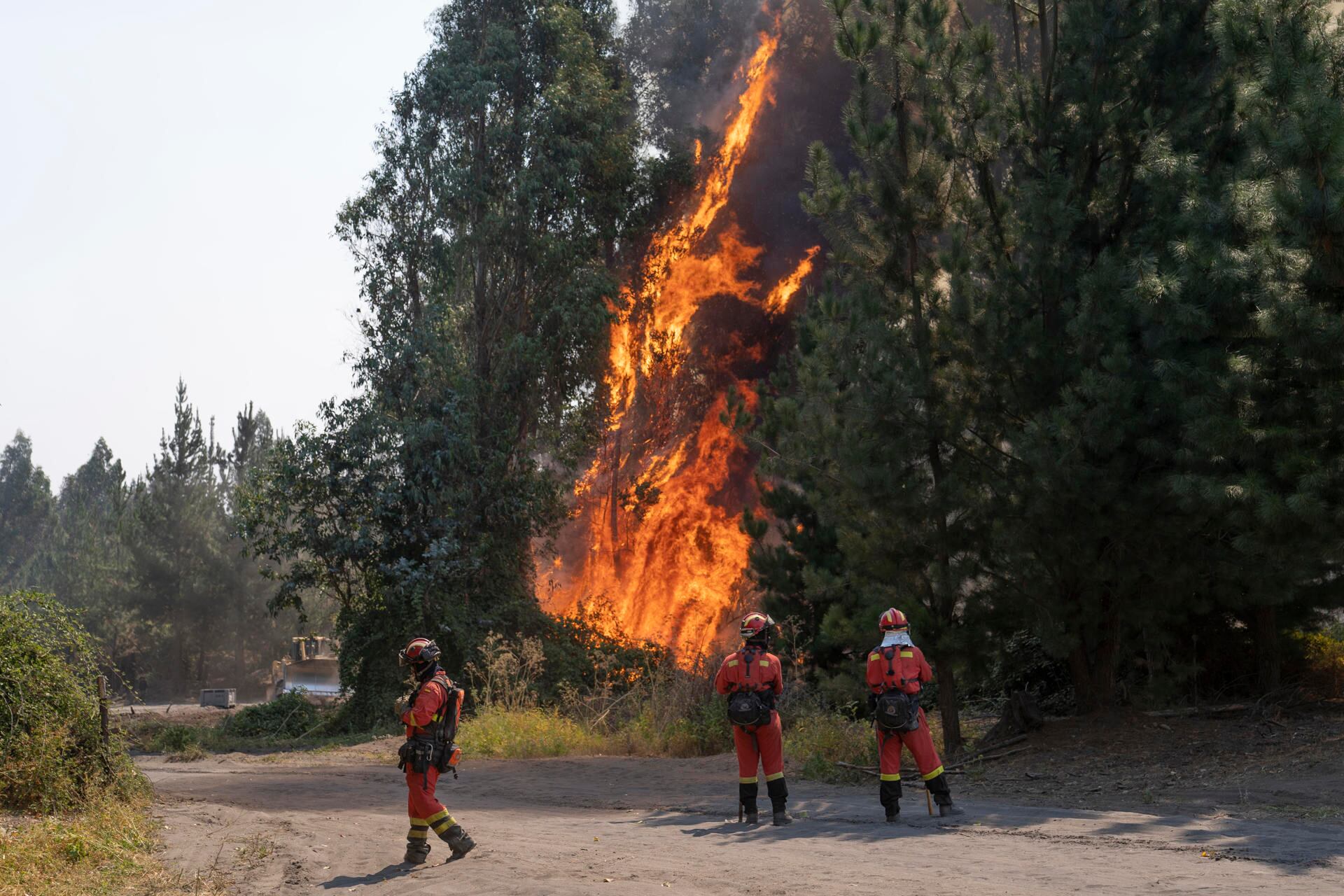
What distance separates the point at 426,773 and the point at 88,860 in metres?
3.03

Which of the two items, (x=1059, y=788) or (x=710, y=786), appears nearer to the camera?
(x=1059, y=788)

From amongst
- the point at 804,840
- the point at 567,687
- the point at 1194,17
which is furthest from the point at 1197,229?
the point at 567,687

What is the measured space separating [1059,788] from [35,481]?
355ft

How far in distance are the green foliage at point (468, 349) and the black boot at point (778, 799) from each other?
660 inches

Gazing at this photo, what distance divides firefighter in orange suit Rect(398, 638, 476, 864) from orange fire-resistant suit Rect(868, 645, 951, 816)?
12.4ft

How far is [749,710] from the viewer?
1077 centimetres

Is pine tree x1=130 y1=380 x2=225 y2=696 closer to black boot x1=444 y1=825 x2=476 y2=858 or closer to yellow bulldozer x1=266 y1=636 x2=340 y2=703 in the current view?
yellow bulldozer x1=266 y1=636 x2=340 y2=703

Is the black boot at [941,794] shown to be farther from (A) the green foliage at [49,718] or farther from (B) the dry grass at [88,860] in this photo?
(A) the green foliage at [49,718]

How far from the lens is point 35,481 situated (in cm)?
10288

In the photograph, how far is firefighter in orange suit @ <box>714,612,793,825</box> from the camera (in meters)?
10.9

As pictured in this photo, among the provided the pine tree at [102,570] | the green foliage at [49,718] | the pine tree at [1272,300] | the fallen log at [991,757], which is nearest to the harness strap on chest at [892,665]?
the pine tree at [1272,300]

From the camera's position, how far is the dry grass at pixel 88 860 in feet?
29.1

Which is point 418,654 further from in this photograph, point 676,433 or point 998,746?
point 676,433

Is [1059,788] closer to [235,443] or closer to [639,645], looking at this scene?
[639,645]
